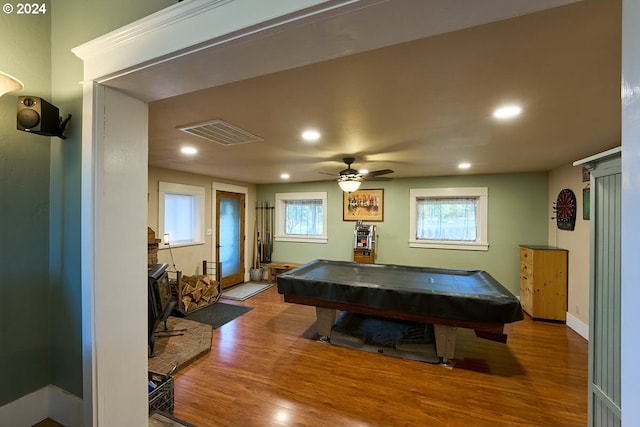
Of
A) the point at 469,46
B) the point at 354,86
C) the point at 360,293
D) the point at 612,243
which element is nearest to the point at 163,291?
the point at 360,293

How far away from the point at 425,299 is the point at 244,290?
3.88 m

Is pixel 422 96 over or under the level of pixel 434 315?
over

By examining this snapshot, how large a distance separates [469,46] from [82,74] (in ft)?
5.68

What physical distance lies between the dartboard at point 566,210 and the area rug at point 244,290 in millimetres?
5176

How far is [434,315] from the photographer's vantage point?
2.58 meters

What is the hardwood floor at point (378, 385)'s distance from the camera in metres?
2.02

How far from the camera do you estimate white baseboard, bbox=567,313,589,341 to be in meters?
3.26

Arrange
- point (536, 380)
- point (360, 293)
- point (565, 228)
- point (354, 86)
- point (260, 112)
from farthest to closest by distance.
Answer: point (565, 228)
point (360, 293)
point (536, 380)
point (260, 112)
point (354, 86)

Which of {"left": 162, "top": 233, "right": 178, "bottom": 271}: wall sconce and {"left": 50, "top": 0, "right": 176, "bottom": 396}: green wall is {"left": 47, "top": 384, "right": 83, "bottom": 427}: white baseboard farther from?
{"left": 162, "top": 233, "right": 178, "bottom": 271}: wall sconce

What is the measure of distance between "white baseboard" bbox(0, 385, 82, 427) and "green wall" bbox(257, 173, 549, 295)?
478 cm

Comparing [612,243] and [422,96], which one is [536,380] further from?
[422,96]

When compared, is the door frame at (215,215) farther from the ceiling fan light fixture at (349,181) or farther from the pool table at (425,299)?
the ceiling fan light fixture at (349,181)

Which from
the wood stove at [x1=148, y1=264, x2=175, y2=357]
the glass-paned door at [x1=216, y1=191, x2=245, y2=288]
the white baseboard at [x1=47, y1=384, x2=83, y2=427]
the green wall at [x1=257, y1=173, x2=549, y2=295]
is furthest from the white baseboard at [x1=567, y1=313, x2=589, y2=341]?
the glass-paned door at [x1=216, y1=191, x2=245, y2=288]

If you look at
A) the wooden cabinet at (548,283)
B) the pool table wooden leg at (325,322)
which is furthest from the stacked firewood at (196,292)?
the wooden cabinet at (548,283)
